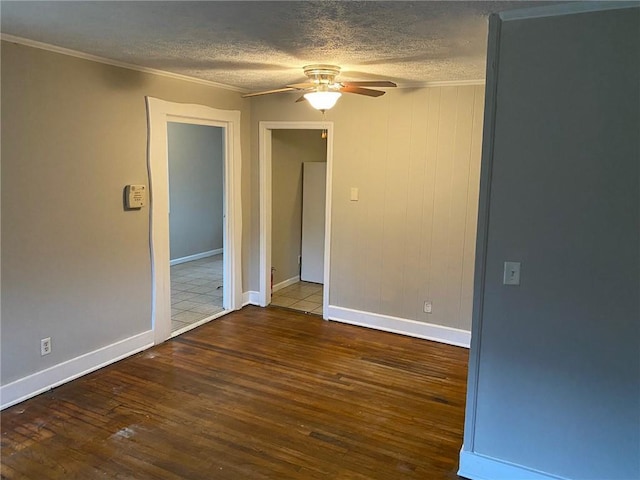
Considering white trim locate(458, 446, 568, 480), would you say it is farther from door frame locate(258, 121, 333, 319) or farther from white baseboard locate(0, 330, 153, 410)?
white baseboard locate(0, 330, 153, 410)

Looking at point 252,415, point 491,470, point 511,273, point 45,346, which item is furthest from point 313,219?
point 491,470

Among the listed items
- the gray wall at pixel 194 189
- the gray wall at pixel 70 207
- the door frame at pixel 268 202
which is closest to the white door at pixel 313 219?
the door frame at pixel 268 202

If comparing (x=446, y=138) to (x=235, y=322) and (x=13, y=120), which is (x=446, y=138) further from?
(x=13, y=120)

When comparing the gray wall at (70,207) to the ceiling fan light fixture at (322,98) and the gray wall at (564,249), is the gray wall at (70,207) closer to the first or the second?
the ceiling fan light fixture at (322,98)

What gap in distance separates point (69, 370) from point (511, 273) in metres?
3.09

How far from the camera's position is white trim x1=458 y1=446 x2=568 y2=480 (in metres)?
2.38

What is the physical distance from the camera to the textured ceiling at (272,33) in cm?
216

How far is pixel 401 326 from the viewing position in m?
4.59

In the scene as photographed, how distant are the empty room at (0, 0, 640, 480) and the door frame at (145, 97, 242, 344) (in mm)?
20

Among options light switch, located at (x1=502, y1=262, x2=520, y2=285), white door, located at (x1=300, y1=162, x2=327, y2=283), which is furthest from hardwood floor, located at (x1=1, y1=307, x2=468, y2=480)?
white door, located at (x1=300, y1=162, x2=327, y2=283)

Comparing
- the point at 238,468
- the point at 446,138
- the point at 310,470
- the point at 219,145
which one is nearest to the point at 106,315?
the point at 238,468

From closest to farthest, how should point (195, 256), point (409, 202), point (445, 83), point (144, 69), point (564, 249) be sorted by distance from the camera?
point (564, 249), point (144, 69), point (445, 83), point (409, 202), point (195, 256)

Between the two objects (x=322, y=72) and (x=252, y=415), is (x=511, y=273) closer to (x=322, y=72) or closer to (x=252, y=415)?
(x=252, y=415)

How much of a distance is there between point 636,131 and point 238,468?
2.52 metres
